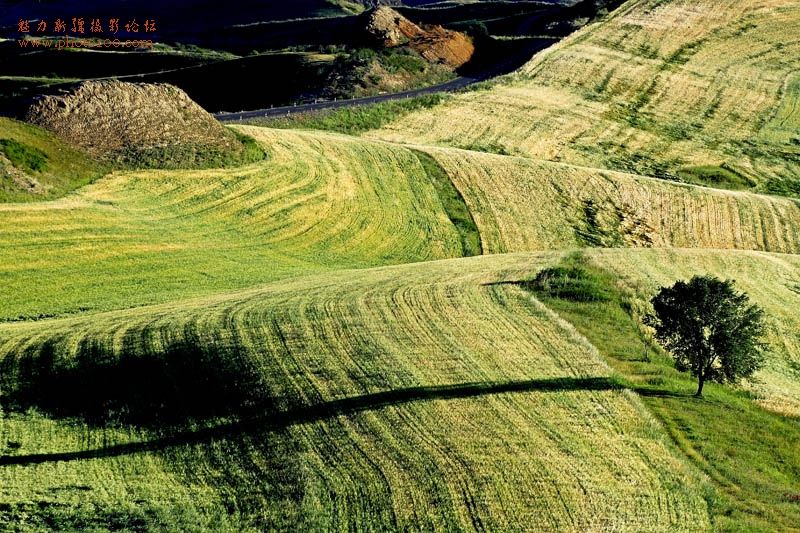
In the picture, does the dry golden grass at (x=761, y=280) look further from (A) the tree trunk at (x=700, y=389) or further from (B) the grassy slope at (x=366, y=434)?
(B) the grassy slope at (x=366, y=434)

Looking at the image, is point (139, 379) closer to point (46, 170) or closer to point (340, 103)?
point (46, 170)

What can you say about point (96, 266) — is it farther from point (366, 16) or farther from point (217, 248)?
point (366, 16)

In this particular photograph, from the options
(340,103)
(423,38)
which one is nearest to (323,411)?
(340,103)

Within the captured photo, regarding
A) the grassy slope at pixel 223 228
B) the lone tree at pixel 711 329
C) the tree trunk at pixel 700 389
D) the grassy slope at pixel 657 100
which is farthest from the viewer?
the grassy slope at pixel 657 100

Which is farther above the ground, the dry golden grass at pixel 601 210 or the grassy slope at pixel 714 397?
the grassy slope at pixel 714 397

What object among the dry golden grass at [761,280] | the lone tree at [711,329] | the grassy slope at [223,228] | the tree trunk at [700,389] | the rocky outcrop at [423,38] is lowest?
the grassy slope at [223,228]

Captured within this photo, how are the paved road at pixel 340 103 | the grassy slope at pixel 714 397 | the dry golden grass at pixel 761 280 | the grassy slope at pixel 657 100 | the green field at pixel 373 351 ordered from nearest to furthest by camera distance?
the green field at pixel 373 351 < the grassy slope at pixel 714 397 < the dry golden grass at pixel 761 280 < the paved road at pixel 340 103 < the grassy slope at pixel 657 100

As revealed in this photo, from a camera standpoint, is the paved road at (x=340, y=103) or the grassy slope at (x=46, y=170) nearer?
the grassy slope at (x=46, y=170)

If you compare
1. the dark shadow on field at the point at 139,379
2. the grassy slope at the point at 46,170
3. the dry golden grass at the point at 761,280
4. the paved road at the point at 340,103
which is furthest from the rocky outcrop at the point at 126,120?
the dry golden grass at the point at 761,280
